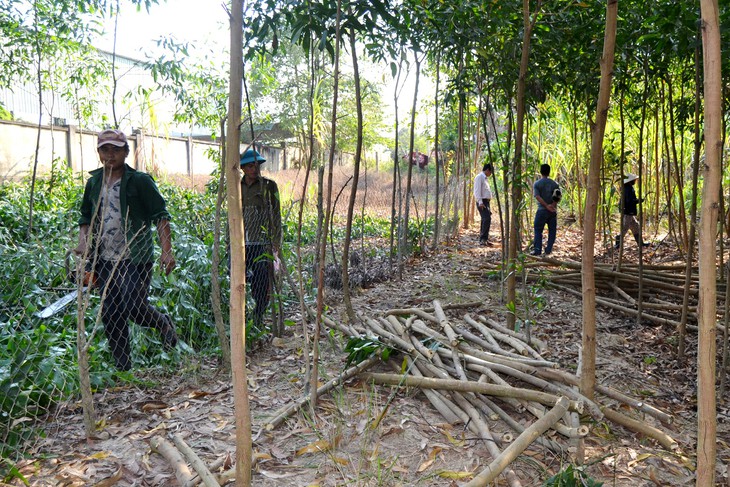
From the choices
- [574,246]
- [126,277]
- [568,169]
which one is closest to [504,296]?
[126,277]

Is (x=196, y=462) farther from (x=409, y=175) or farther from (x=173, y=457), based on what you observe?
(x=409, y=175)

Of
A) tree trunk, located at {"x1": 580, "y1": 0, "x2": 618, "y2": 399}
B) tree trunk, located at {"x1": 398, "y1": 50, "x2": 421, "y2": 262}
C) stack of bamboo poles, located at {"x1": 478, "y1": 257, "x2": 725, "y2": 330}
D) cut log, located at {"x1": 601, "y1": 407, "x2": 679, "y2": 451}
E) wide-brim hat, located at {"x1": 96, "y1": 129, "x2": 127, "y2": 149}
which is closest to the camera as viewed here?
tree trunk, located at {"x1": 580, "y1": 0, "x2": 618, "y2": 399}

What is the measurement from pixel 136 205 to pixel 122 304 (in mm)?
581

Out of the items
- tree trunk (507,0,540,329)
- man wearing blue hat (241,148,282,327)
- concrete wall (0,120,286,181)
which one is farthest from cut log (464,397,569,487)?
concrete wall (0,120,286,181)

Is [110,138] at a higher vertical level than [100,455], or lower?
higher

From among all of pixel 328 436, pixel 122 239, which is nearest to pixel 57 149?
pixel 122 239

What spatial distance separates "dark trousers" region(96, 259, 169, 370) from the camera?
348 centimetres

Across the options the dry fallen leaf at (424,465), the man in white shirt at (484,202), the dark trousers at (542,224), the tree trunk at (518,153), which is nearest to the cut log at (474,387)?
the dry fallen leaf at (424,465)

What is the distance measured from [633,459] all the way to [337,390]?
4.79 feet

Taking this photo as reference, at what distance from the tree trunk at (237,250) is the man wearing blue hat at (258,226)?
7.88ft

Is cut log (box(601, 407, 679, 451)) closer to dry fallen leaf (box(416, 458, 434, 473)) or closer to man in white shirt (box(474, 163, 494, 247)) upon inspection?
dry fallen leaf (box(416, 458, 434, 473))

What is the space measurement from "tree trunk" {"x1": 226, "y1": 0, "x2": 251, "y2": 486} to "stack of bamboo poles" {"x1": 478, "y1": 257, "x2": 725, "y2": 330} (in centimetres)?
353

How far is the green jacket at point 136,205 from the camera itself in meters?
3.54

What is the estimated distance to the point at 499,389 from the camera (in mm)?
2971
